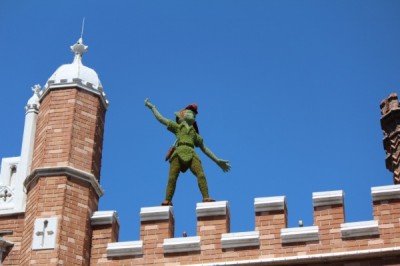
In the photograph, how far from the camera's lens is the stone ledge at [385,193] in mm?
19625

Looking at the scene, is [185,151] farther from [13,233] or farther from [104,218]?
[13,233]

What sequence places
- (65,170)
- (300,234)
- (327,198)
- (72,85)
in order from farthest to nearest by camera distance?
(72,85)
(65,170)
(327,198)
(300,234)

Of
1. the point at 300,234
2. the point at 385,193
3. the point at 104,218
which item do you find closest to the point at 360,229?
the point at 385,193

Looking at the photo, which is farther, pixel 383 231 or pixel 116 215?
pixel 116 215

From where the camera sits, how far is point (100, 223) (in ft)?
67.8

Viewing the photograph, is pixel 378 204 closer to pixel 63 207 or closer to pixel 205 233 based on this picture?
pixel 205 233

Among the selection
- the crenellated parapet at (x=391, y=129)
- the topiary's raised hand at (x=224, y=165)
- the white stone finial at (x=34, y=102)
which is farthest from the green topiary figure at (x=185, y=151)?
the crenellated parapet at (x=391, y=129)

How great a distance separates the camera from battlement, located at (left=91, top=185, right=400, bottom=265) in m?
19.2

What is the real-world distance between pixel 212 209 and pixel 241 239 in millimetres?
809

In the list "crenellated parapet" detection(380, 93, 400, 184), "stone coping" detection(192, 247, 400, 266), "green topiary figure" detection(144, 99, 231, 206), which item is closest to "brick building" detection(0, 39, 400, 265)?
"stone coping" detection(192, 247, 400, 266)

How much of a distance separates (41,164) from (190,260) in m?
3.49

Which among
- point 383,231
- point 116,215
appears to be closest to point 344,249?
point 383,231

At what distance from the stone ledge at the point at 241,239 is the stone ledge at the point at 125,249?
1474 mm

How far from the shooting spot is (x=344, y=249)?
19.2 meters
